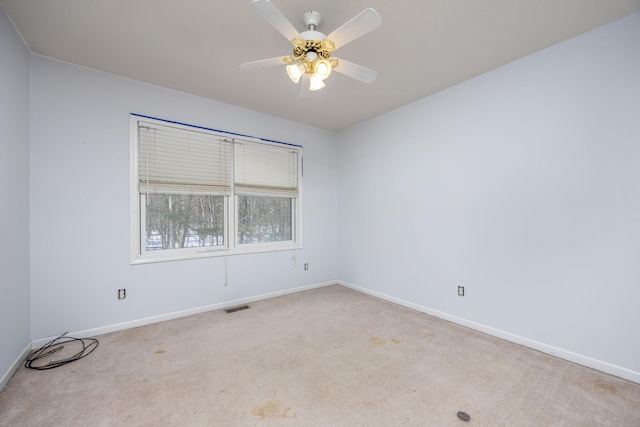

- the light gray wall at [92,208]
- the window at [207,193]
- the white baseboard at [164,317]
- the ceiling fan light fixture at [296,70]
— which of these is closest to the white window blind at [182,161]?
the window at [207,193]

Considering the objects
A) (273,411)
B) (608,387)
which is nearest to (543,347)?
(608,387)

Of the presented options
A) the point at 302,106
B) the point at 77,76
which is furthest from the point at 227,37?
the point at 77,76

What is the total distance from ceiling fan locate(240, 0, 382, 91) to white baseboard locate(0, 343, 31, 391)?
2.83 metres

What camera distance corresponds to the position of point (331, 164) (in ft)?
15.3

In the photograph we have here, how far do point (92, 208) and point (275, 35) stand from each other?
8.06 feet

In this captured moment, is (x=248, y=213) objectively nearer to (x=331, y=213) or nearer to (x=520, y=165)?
(x=331, y=213)

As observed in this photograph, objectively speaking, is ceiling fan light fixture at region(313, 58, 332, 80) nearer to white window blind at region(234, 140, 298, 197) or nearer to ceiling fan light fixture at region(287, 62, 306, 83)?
ceiling fan light fixture at region(287, 62, 306, 83)

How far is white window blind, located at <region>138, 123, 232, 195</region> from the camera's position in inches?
118

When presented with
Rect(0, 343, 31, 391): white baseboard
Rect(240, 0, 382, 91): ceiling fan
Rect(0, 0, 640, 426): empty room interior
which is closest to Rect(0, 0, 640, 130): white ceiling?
Rect(0, 0, 640, 426): empty room interior

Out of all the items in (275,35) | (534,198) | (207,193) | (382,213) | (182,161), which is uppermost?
(275,35)

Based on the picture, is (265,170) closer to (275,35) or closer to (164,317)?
(275,35)

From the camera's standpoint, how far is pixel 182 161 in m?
3.22

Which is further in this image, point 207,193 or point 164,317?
point 207,193

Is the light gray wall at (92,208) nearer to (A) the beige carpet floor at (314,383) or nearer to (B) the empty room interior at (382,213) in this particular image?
(B) the empty room interior at (382,213)
